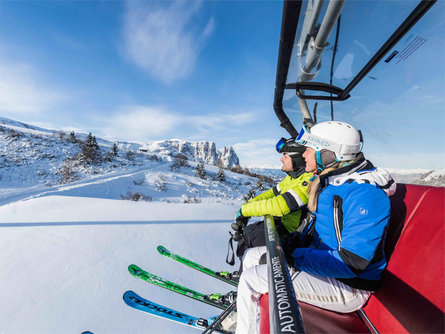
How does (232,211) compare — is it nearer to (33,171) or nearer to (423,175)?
(423,175)

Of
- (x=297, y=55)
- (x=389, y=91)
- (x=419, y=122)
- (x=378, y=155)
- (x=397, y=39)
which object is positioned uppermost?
(x=297, y=55)

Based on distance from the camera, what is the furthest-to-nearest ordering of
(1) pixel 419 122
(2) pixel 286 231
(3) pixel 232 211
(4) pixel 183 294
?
1. (3) pixel 232 211
2. (4) pixel 183 294
3. (2) pixel 286 231
4. (1) pixel 419 122

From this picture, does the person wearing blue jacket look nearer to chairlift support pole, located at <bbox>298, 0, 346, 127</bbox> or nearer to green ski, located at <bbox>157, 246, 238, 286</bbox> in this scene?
chairlift support pole, located at <bbox>298, 0, 346, 127</bbox>

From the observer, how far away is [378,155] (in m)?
2.04

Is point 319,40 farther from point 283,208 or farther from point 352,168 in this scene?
point 283,208

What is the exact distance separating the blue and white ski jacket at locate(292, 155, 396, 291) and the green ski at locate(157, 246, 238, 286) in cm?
190

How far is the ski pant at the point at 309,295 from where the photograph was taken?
56.1 inches

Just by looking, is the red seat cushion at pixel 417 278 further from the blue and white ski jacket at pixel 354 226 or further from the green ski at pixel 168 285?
the green ski at pixel 168 285

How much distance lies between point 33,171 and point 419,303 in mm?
23467

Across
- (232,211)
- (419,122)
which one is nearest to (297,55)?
(419,122)

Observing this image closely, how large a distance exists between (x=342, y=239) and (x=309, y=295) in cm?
49

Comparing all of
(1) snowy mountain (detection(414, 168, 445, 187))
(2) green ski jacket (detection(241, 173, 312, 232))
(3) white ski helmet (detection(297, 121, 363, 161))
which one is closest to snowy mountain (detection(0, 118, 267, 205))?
(2) green ski jacket (detection(241, 173, 312, 232))

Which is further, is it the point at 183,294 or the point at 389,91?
the point at 183,294

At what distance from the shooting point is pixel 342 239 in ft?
4.41
